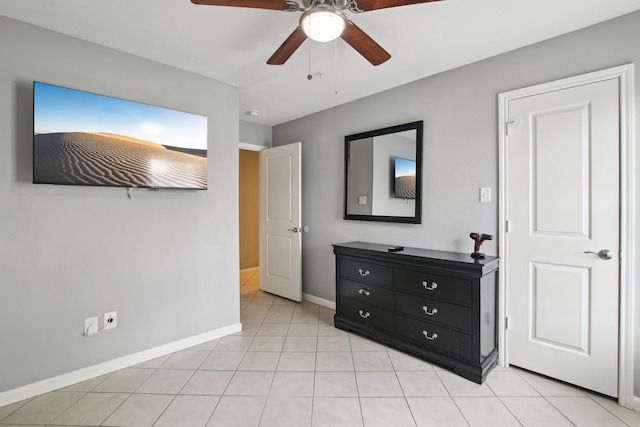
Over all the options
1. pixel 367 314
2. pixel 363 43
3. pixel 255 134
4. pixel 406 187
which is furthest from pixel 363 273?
pixel 255 134

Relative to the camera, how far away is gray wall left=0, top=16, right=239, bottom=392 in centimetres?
190

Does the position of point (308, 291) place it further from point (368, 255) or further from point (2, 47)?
point (2, 47)

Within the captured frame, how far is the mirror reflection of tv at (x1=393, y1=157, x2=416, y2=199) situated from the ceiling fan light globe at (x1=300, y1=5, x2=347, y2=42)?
1.60 meters

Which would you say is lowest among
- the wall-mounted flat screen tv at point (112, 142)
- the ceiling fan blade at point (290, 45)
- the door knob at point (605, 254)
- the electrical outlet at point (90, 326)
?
the electrical outlet at point (90, 326)

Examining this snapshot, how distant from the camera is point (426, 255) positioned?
95.7 inches

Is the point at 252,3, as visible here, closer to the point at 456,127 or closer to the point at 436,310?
the point at 456,127

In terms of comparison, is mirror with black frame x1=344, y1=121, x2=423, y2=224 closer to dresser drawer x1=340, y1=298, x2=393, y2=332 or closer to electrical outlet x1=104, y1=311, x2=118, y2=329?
dresser drawer x1=340, y1=298, x2=393, y2=332

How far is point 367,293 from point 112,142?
2.37 meters

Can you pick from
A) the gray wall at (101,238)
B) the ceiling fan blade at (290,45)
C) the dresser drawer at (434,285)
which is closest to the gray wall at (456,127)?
the dresser drawer at (434,285)

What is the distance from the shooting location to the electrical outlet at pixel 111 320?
2217 millimetres

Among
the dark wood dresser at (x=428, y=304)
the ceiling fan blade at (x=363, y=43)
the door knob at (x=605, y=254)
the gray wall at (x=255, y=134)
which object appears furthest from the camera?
the gray wall at (x=255, y=134)

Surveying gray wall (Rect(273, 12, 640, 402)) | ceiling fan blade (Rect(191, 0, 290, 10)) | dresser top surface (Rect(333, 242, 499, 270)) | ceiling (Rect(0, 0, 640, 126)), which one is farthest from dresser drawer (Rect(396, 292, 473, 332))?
ceiling fan blade (Rect(191, 0, 290, 10))

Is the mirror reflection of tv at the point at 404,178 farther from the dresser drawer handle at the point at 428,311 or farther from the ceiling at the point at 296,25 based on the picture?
the dresser drawer handle at the point at 428,311

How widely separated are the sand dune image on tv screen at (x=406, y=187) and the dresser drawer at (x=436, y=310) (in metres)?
0.92
